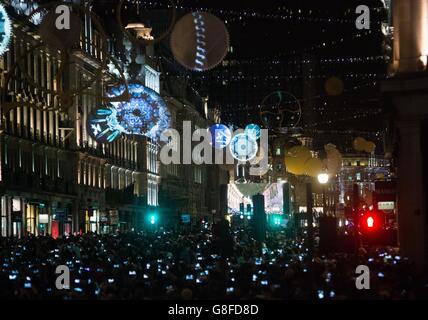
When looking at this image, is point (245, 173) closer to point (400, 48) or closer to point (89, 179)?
point (89, 179)

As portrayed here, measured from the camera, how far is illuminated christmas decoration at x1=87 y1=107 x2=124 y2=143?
43.3m

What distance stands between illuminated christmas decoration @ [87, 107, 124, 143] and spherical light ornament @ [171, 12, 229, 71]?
56.3ft

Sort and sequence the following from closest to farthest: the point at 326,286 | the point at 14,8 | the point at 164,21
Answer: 1. the point at 326,286
2. the point at 14,8
3. the point at 164,21

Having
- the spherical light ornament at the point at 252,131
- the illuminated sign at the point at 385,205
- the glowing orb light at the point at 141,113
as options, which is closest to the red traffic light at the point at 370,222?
the illuminated sign at the point at 385,205

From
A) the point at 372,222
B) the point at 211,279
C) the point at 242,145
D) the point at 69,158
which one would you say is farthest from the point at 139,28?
the point at 211,279

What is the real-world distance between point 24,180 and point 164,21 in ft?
190

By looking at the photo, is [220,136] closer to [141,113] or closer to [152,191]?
[141,113]

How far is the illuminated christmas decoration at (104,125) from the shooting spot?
1706 inches

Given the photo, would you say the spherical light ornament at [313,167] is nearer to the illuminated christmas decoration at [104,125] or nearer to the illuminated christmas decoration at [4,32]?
the illuminated christmas decoration at [104,125]

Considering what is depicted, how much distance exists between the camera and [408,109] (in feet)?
98.8

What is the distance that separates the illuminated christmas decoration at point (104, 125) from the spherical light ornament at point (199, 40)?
17166 millimetres

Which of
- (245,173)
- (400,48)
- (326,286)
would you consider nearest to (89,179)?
(400,48)
